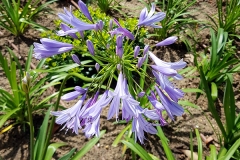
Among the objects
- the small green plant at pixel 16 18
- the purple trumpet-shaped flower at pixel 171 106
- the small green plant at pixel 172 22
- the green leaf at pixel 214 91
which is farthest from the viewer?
the small green plant at pixel 172 22

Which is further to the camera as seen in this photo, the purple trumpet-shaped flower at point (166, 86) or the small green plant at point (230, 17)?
the small green plant at point (230, 17)

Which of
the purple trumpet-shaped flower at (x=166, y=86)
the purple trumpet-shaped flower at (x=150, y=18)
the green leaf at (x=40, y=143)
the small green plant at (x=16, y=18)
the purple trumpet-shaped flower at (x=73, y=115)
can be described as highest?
the purple trumpet-shaped flower at (x=150, y=18)

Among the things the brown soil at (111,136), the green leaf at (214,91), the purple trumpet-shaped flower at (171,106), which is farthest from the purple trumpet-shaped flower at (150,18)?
the green leaf at (214,91)

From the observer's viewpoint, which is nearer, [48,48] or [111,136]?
[48,48]

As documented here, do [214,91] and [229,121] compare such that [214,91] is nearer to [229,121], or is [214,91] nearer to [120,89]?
[229,121]

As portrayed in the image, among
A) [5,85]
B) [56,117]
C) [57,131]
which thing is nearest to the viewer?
[56,117]

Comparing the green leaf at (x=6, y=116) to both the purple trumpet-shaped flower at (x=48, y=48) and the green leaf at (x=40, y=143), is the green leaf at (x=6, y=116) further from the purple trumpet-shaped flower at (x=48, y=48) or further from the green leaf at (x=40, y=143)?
the purple trumpet-shaped flower at (x=48, y=48)

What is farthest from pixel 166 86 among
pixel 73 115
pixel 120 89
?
pixel 73 115

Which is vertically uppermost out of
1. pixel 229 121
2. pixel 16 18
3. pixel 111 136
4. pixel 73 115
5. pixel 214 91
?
pixel 16 18

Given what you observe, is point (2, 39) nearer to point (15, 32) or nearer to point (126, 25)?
point (15, 32)

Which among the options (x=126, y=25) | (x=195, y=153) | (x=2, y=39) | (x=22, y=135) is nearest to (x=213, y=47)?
(x=126, y=25)

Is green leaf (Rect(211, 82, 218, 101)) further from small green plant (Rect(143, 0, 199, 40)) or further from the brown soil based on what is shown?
small green plant (Rect(143, 0, 199, 40))
